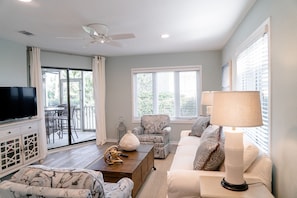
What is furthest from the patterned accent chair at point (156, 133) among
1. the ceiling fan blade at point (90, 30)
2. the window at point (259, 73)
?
the ceiling fan blade at point (90, 30)

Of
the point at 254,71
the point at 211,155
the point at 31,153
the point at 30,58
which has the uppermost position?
the point at 30,58

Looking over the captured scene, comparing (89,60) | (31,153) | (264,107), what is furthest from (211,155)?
(89,60)

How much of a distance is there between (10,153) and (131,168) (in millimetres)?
2312

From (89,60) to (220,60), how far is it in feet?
12.0

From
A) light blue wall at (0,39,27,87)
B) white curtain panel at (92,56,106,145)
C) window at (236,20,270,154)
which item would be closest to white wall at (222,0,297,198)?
→ window at (236,20,270,154)

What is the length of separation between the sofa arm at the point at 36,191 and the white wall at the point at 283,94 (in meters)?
1.57

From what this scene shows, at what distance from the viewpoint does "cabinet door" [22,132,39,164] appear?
3.71 metres

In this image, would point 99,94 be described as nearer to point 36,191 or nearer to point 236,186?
point 36,191

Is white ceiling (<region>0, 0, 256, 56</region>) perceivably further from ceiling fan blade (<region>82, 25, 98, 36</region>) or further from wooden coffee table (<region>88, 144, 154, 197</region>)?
wooden coffee table (<region>88, 144, 154, 197</region>)

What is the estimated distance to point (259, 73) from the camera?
7.99ft

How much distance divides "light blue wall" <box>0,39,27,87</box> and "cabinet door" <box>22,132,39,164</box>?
3.62 feet

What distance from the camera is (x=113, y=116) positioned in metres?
5.94

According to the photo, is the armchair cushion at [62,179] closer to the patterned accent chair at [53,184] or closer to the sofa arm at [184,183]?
the patterned accent chair at [53,184]

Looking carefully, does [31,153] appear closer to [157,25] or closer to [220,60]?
[157,25]
